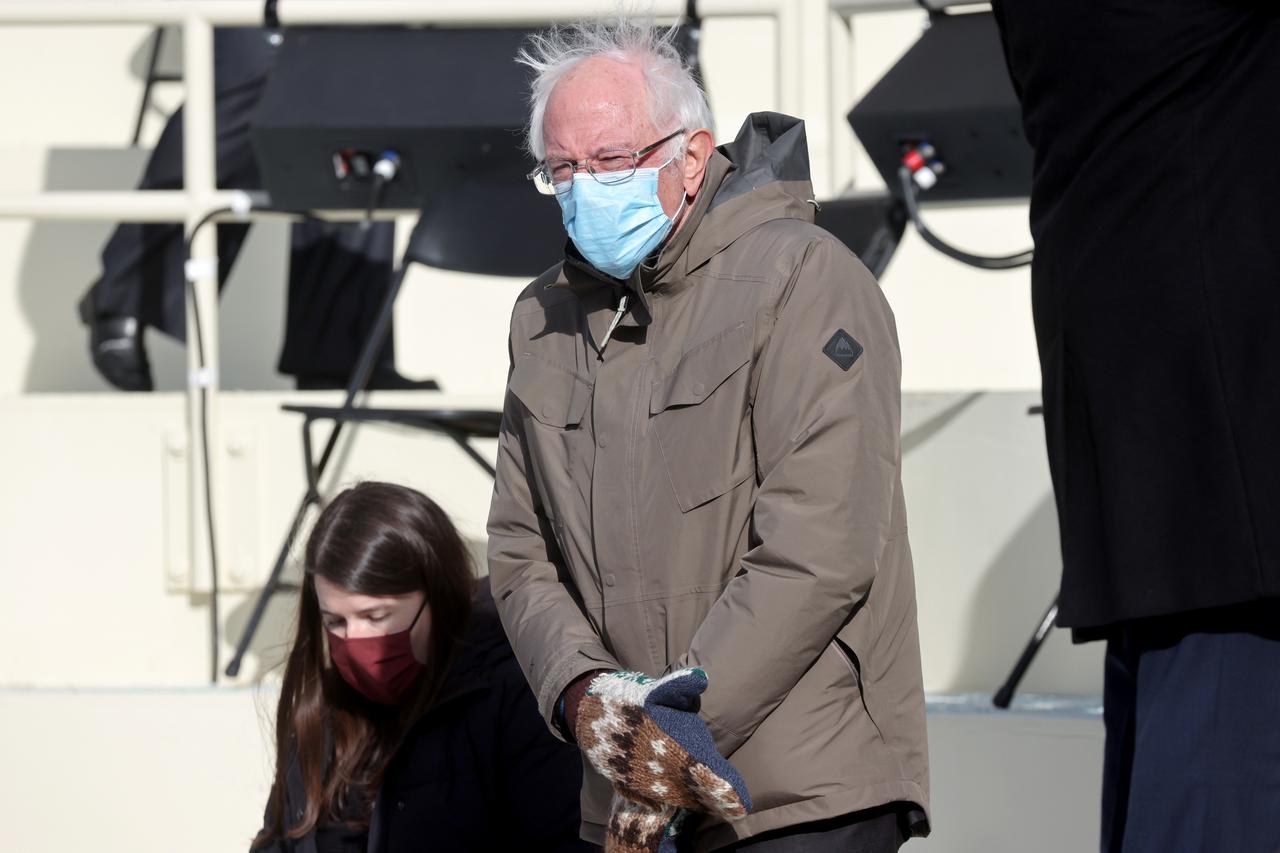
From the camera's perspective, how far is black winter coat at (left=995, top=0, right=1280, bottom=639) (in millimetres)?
1755

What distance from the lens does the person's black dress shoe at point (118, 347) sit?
477 centimetres

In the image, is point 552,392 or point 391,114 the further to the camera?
point 391,114

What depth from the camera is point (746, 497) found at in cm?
186

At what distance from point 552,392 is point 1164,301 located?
28.4 inches

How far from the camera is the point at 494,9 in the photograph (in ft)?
12.7

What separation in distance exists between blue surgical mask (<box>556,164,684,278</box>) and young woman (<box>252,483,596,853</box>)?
0.84 m

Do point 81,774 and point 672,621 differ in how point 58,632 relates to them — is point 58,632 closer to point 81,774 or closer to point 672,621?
point 81,774

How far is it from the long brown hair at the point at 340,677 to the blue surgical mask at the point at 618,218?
2.79ft

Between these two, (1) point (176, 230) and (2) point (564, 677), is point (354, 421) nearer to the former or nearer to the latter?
(1) point (176, 230)

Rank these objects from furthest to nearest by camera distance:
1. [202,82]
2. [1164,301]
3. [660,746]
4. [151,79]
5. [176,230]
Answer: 1. [151,79]
2. [176,230]
3. [202,82]
4. [1164,301]
5. [660,746]

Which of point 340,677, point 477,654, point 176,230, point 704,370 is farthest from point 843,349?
point 176,230

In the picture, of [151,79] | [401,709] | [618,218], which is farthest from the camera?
[151,79]

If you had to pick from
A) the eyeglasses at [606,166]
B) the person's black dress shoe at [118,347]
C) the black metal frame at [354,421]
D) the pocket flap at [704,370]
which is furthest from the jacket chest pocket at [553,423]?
the person's black dress shoe at [118,347]

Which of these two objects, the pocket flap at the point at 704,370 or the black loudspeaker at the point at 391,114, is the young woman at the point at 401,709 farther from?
the black loudspeaker at the point at 391,114
